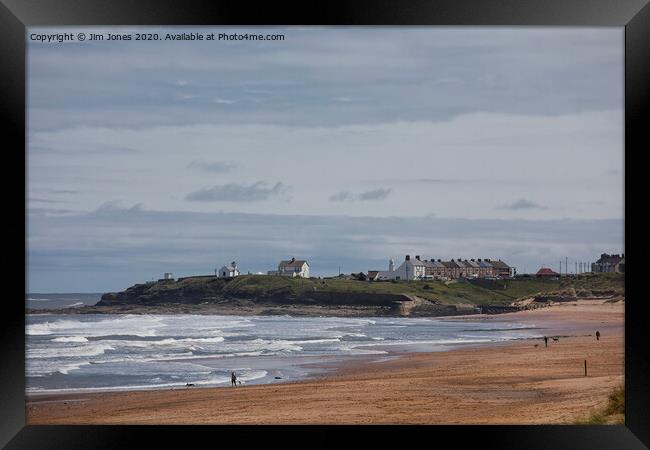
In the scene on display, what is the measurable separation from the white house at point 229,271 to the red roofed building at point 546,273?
870cm

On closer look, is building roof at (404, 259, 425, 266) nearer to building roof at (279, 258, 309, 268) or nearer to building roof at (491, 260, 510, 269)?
building roof at (491, 260, 510, 269)

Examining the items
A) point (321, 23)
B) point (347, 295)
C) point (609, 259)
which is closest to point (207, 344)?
point (347, 295)

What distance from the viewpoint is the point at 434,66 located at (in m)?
19.9

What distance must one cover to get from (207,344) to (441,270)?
7.84 m

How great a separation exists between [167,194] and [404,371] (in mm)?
9312

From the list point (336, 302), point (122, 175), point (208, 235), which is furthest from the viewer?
point (336, 302)

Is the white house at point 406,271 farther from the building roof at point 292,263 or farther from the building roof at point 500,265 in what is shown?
the building roof at point 292,263

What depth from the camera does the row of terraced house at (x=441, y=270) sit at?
2115cm

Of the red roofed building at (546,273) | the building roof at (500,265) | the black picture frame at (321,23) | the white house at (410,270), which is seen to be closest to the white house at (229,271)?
the white house at (410,270)

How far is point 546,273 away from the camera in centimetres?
2300

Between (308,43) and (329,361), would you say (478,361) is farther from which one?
(308,43)

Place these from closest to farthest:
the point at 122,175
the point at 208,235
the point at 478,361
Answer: the point at 478,361, the point at 122,175, the point at 208,235

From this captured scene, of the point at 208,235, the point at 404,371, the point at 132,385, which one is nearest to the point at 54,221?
the point at 208,235

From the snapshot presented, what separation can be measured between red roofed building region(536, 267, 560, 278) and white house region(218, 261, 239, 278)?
28.5 feet
